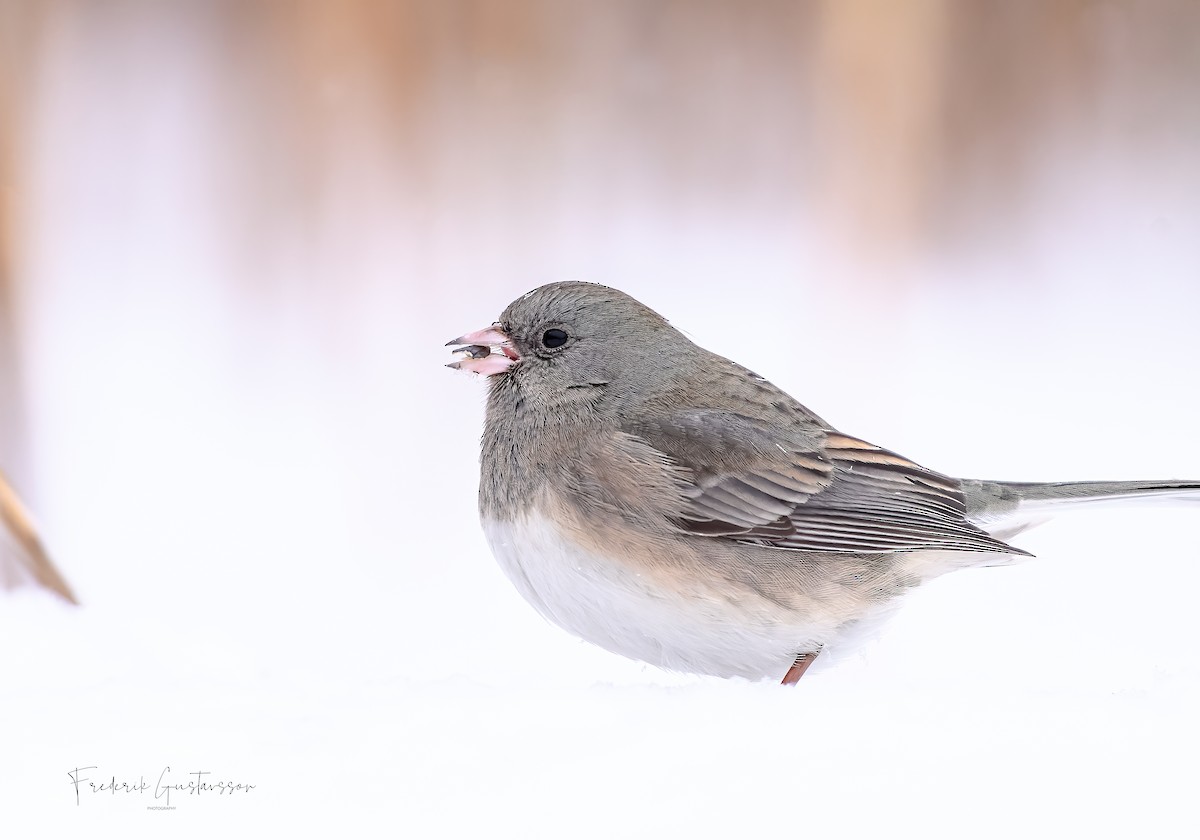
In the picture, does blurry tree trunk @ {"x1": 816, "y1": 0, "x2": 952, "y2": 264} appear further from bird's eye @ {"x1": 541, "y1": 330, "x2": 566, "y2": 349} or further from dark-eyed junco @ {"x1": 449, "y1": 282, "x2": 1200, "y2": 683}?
bird's eye @ {"x1": 541, "y1": 330, "x2": 566, "y2": 349}

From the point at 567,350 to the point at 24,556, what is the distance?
114cm

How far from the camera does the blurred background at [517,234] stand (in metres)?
2.64

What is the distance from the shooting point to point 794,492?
1563 mm

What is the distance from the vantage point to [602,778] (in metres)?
1.07

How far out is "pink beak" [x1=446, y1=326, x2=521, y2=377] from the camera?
165 centimetres

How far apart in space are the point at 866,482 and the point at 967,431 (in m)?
1.25

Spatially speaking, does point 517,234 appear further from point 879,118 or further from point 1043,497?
point 1043,497

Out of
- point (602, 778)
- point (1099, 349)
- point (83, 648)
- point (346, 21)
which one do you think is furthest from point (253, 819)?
point (1099, 349)

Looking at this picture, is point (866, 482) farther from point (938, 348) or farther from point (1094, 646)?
point (938, 348)

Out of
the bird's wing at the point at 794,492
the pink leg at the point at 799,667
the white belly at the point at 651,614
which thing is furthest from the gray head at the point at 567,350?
the pink leg at the point at 799,667

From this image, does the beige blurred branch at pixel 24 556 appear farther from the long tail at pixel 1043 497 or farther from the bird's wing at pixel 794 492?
the long tail at pixel 1043 497

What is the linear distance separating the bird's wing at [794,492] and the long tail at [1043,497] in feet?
0.33

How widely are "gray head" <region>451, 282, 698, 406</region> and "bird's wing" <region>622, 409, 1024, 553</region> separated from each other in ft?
0.36

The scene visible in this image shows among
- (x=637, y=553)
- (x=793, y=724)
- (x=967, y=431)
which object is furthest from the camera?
(x=967, y=431)
